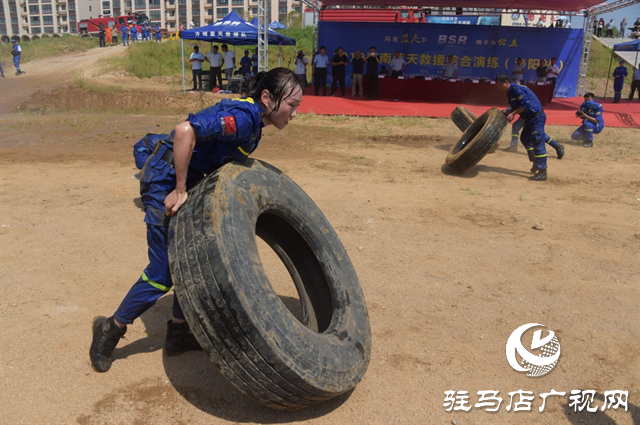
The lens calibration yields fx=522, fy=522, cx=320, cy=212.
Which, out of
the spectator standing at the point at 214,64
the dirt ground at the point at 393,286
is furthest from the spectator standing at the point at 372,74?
the dirt ground at the point at 393,286

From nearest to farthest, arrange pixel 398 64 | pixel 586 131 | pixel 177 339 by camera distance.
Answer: pixel 177 339, pixel 586 131, pixel 398 64

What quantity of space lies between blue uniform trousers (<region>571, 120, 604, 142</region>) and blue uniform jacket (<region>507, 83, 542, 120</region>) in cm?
397

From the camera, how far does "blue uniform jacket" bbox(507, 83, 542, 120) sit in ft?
28.0

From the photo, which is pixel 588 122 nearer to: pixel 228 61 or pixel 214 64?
pixel 228 61

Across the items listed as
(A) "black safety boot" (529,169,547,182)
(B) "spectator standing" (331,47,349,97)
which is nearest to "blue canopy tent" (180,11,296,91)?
(B) "spectator standing" (331,47,349,97)

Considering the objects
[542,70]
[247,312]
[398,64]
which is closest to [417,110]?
[398,64]

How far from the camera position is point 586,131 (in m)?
11.8

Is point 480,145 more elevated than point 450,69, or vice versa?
point 450,69

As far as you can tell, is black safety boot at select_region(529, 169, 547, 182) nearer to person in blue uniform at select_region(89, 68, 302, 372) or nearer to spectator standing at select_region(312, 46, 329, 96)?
person in blue uniform at select_region(89, 68, 302, 372)

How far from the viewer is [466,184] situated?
319 inches

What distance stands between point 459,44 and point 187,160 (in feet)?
66.4

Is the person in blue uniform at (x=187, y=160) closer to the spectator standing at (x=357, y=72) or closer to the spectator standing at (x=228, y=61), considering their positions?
the spectator standing at (x=357, y=72)

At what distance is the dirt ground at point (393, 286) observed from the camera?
2.79 meters

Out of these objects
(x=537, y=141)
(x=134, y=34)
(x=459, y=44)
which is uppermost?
(x=134, y=34)
